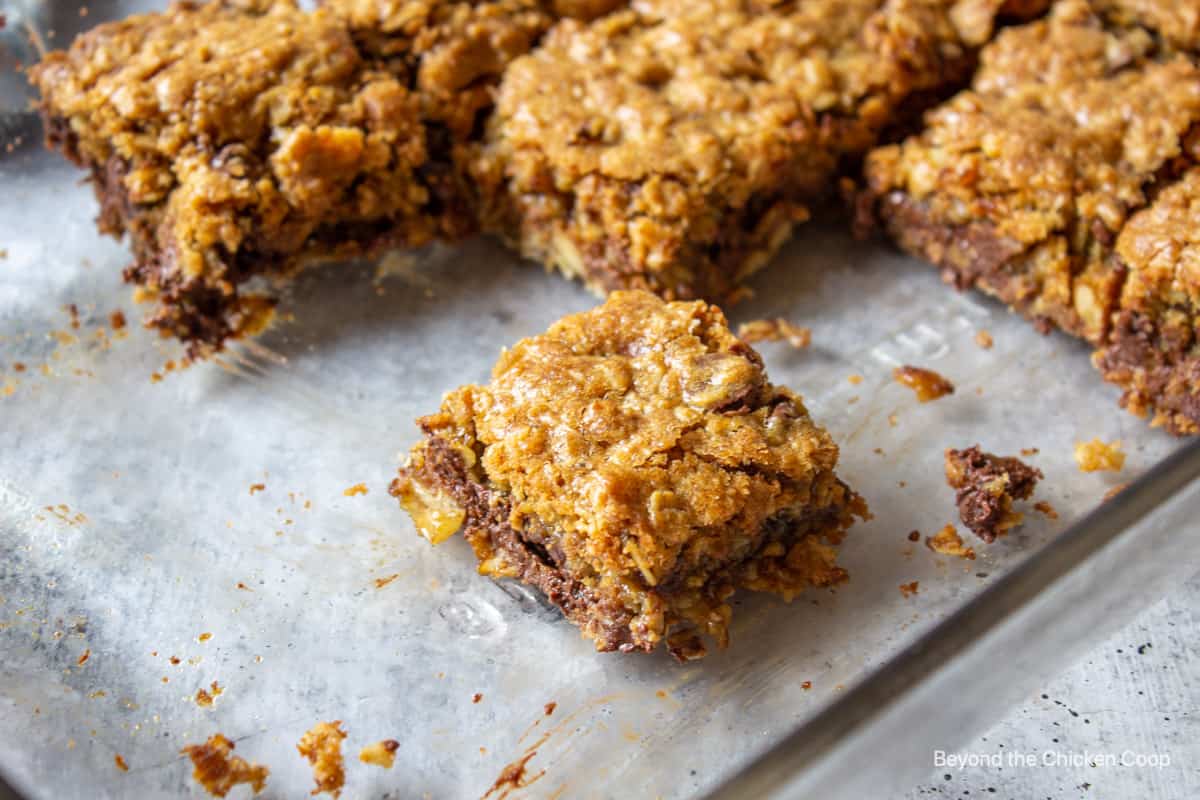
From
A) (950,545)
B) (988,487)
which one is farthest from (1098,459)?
(950,545)

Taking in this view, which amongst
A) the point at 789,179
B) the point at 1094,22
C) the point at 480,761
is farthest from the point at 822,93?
the point at 480,761

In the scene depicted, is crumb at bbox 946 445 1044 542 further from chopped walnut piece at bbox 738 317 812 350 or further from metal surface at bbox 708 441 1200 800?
chopped walnut piece at bbox 738 317 812 350

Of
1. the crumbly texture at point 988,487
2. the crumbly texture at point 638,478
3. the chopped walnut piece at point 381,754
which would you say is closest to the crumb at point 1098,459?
the crumbly texture at point 988,487

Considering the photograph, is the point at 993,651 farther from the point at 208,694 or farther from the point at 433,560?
the point at 208,694

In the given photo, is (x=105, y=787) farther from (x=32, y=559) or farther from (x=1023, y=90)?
(x=1023, y=90)

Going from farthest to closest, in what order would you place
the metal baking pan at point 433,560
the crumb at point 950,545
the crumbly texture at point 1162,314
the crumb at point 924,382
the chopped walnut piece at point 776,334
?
the chopped walnut piece at point 776,334 → the crumb at point 924,382 → the crumbly texture at point 1162,314 → the crumb at point 950,545 → the metal baking pan at point 433,560

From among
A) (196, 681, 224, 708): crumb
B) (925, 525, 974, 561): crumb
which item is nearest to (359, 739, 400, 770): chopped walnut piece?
(196, 681, 224, 708): crumb

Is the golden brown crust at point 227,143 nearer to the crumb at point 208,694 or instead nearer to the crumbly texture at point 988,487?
the crumb at point 208,694
